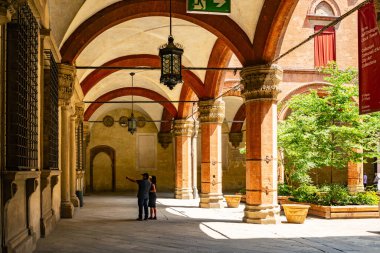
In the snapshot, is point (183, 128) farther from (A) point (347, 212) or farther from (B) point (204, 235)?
(B) point (204, 235)

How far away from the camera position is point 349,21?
23391 millimetres

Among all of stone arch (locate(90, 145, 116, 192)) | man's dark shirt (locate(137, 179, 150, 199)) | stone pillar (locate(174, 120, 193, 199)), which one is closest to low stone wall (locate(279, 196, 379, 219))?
man's dark shirt (locate(137, 179, 150, 199))

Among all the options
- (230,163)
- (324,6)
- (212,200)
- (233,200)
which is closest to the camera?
(212,200)

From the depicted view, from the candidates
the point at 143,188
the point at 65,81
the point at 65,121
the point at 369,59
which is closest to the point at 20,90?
Answer: the point at 369,59

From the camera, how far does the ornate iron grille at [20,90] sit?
6.23 metres

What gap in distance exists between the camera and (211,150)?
17.1 m

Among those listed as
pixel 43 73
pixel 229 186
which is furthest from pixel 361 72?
pixel 229 186

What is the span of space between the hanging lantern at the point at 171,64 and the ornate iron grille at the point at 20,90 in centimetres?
291

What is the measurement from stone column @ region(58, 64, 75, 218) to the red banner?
7071 mm

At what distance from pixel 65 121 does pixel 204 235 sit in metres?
4.99

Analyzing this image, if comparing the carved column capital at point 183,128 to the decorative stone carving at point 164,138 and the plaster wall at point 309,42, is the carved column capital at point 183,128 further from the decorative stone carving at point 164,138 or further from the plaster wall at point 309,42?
the decorative stone carving at point 164,138

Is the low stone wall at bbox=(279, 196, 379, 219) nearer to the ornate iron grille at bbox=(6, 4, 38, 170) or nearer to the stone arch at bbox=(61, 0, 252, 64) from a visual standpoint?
the stone arch at bbox=(61, 0, 252, 64)

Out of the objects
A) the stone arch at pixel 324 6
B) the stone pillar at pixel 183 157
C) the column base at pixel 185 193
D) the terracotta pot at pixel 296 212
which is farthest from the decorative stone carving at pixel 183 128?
the terracotta pot at pixel 296 212

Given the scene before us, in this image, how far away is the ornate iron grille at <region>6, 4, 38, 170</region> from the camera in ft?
20.5
